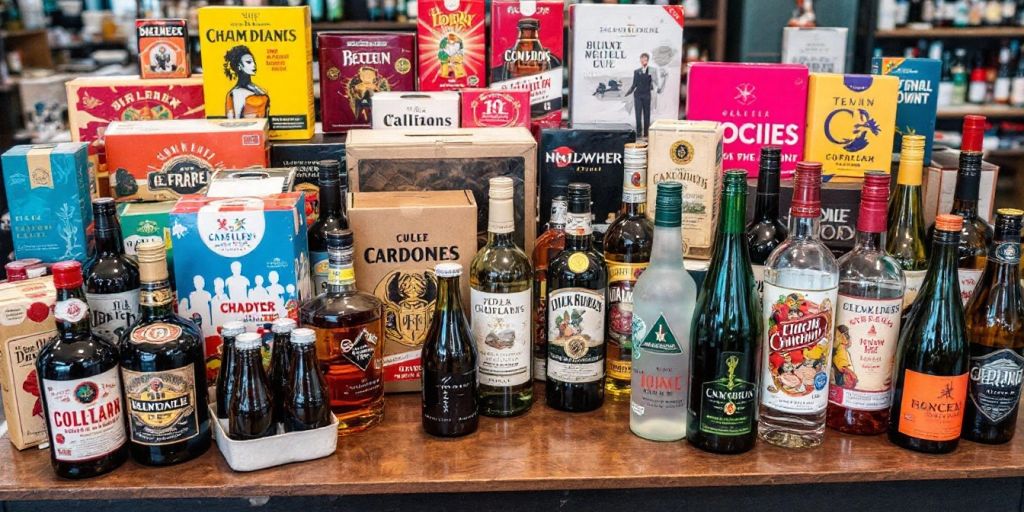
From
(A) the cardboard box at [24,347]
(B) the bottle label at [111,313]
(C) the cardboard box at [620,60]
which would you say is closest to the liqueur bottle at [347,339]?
(B) the bottle label at [111,313]

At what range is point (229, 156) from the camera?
1675 millimetres

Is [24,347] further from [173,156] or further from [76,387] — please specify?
[173,156]

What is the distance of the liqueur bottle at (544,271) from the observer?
1.58 metres

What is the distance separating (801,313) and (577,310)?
35cm

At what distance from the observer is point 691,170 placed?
63.2 inches

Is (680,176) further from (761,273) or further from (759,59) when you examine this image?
(759,59)

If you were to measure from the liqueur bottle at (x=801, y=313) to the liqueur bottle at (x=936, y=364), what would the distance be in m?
0.13

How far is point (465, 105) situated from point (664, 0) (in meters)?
3.08

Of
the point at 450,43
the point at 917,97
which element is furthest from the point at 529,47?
the point at 917,97

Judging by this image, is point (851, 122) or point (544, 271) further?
point (851, 122)

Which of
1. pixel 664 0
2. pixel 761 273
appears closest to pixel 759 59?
pixel 664 0

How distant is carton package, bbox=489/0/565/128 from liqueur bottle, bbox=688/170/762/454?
0.67 meters

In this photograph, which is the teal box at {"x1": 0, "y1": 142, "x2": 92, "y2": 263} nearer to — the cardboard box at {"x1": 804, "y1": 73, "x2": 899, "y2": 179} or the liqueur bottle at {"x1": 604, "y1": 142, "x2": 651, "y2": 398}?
the liqueur bottle at {"x1": 604, "y1": 142, "x2": 651, "y2": 398}

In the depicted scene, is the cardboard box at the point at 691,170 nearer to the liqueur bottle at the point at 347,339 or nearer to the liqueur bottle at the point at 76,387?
the liqueur bottle at the point at 347,339
